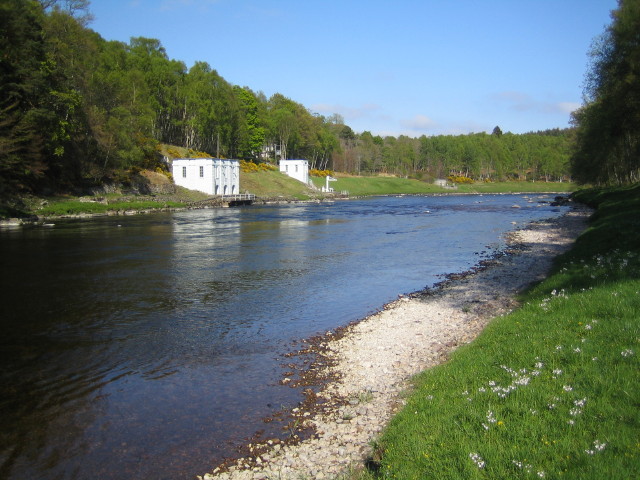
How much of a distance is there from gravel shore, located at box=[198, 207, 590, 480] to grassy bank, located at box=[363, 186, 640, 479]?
873 millimetres

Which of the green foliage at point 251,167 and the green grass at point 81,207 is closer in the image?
the green grass at point 81,207

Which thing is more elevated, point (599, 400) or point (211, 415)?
point (599, 400)

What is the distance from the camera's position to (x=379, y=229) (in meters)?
52.4

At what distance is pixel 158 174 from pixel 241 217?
29.9 meters

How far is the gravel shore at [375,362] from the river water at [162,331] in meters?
1.01

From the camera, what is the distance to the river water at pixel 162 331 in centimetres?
977

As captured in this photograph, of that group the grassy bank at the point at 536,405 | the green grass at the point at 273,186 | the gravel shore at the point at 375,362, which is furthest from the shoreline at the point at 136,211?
the grassy bank at the point at 536,405

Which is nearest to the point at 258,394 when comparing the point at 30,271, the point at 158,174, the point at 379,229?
the point at 30,271

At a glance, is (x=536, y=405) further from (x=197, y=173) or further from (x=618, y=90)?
(x=197, y=173)

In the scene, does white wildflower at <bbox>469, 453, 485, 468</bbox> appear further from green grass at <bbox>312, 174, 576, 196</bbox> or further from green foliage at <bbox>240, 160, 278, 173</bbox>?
green grass at <bbox>312, 174, 576, 196</bbox>

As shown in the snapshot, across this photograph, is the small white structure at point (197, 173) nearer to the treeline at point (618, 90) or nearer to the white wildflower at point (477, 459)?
the treeline at point (618, 90)

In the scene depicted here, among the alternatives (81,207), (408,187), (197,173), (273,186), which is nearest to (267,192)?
(273,186)

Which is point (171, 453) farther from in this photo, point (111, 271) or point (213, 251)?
point (213, 251)

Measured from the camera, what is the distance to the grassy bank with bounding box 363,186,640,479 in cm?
623
